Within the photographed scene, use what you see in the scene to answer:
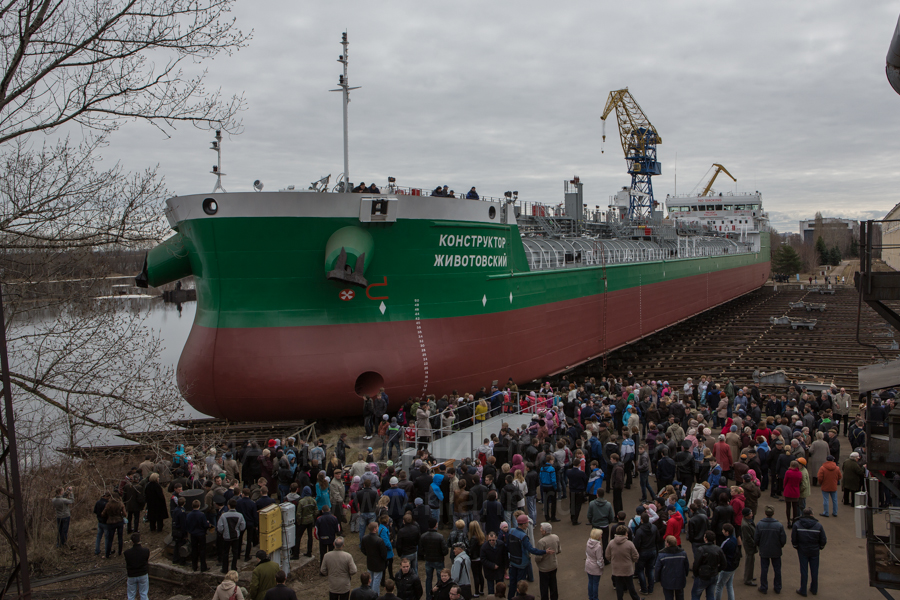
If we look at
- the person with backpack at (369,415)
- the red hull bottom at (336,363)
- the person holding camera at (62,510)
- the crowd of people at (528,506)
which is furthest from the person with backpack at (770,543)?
the person holding camera at (62,510)

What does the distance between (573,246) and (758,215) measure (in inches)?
1921

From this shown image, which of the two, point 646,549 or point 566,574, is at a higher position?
point 646,549

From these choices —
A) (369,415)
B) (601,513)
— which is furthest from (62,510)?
(601,513)

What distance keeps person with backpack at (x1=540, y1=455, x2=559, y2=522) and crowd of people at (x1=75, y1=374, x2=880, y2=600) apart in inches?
1.0

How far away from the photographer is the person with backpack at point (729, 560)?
7.88 m

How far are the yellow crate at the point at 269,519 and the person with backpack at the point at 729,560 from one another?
5854mm

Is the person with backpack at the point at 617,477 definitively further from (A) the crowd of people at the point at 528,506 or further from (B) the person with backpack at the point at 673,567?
(B) the person with backpack at the point at 673,567

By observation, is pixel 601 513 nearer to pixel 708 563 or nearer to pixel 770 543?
pixel 708 563

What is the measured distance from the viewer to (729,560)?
8.00 metres

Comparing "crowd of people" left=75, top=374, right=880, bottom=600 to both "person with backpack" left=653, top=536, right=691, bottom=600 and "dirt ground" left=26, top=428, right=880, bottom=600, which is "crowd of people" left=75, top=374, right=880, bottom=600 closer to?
"person with backpack" left=653, top=536, right=691, bottom=600

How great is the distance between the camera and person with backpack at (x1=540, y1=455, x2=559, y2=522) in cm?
1073

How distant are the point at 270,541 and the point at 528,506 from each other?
4.15m

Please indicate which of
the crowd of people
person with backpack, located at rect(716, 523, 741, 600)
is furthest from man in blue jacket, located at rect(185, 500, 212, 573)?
person with backpack, located at rect(716, 523, 741, 600)

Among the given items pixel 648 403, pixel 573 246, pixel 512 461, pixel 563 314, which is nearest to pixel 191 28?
pixel 512 461
